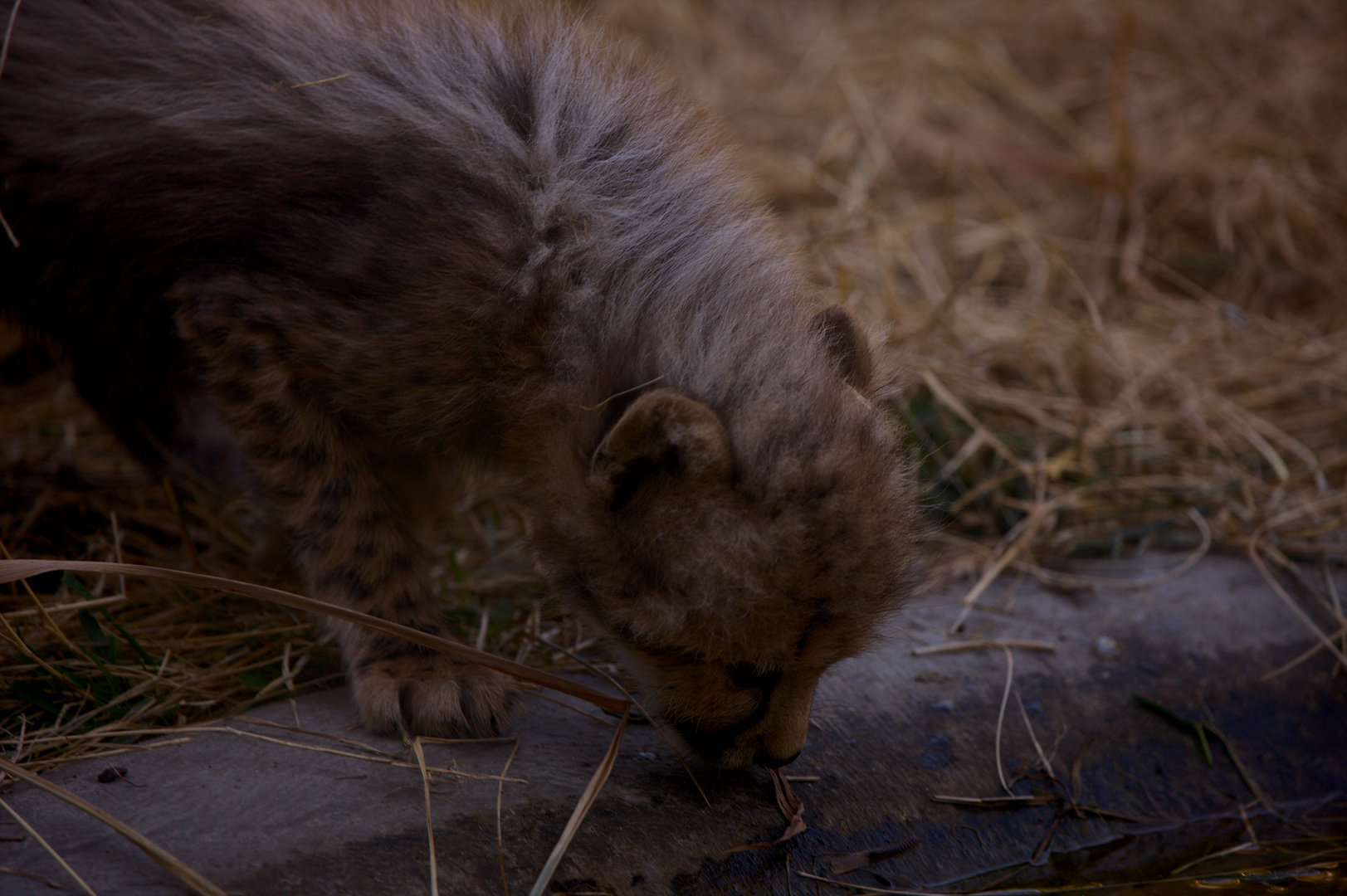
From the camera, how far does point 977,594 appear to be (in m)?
3.64

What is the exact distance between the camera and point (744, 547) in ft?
7.43

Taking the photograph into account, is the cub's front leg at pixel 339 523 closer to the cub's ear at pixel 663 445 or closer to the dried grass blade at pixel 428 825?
the dried grass blade at pixel 428 825

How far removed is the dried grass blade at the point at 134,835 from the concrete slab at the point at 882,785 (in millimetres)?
42

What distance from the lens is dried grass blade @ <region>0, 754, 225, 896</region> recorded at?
6.49 feet

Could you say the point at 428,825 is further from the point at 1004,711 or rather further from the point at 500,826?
the point at 1004,711

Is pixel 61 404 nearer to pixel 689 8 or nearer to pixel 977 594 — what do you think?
pixel 977 594

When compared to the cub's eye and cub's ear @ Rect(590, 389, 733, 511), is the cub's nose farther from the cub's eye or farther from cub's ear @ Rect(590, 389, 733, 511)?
cub's ear @ Rect(590, 389, 733, 511)

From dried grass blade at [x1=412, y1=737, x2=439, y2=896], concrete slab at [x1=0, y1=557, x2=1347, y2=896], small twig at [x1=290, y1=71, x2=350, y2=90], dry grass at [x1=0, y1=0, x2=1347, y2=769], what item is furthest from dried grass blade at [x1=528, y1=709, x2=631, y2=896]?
small twig at [x1=290, y1=71, x2=350, y2=90]

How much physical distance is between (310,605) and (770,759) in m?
1.14

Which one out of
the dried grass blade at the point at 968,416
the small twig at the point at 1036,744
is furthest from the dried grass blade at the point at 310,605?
the dried grass blade at the point at 968,416

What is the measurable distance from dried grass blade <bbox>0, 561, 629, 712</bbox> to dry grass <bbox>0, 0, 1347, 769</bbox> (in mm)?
364

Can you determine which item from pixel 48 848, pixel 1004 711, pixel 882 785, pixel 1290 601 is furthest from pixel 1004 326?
pixel 48 848

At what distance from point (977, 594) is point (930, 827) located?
1.10 m

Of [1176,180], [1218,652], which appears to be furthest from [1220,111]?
[1218,652]
